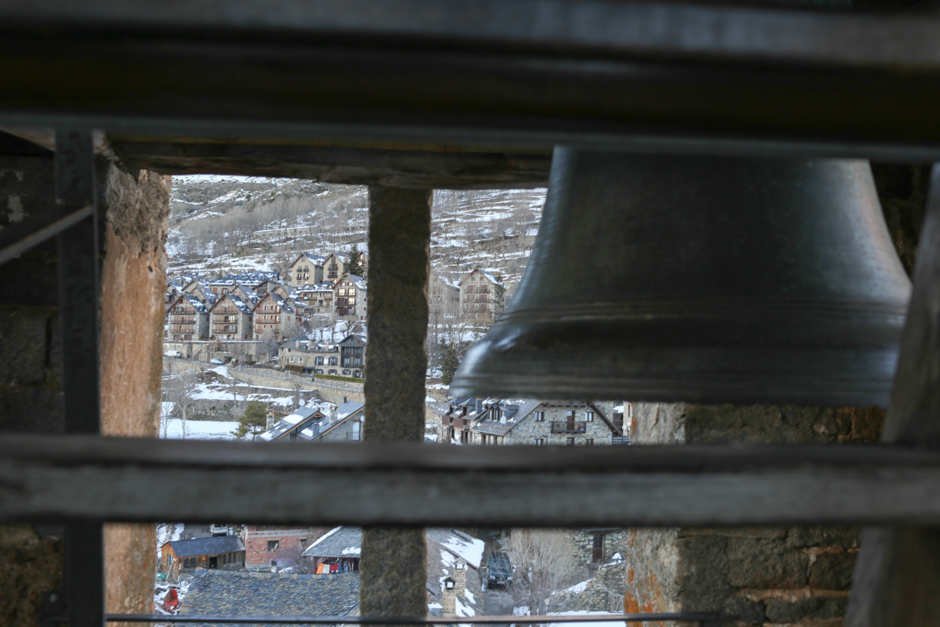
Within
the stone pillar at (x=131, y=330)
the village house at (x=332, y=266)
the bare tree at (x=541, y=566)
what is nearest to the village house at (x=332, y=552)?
the bare tree at (x=541, y=566)

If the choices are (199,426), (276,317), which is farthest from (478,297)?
(276,317)

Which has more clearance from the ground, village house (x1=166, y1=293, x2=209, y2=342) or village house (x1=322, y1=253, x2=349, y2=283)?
village house (x1=322, y1=253, x2=349, y2=283)

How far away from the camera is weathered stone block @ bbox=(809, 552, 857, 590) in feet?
6.04

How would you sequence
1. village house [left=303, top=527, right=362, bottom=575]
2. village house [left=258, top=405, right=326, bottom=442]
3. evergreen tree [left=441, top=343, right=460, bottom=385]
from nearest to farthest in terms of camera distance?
1. evergreen tree [left=441, top=343, right=460, bottom=385]
2. village house [left=258, top=405, right=326, bottom=442]
3. village house [left=303, top=527, right=362, bottom=575]

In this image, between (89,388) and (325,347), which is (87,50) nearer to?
(89,388)

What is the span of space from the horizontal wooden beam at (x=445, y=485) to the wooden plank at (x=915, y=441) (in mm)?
58

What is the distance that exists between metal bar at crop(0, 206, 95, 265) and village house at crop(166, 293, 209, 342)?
412 inches

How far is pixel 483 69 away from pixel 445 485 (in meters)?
0.19

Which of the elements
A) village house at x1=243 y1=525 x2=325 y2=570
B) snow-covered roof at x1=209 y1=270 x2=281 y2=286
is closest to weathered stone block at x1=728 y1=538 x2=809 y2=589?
village house at x1=243 y1=525 x2=325 y2=570

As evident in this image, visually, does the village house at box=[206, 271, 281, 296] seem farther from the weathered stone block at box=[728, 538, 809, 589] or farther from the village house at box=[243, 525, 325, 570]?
the weathered stone block at box=[728, 538, 809, 589]

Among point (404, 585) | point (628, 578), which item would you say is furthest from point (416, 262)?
point (628, 578)

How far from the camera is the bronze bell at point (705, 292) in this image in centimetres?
66

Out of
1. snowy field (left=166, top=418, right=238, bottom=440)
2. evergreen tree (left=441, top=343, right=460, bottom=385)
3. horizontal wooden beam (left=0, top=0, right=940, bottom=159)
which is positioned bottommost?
snowy field (left=166, top=418, right=238, bottom=440)

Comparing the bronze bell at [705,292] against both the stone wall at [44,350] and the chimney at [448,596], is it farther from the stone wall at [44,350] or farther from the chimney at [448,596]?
the chimney at [448,596]
